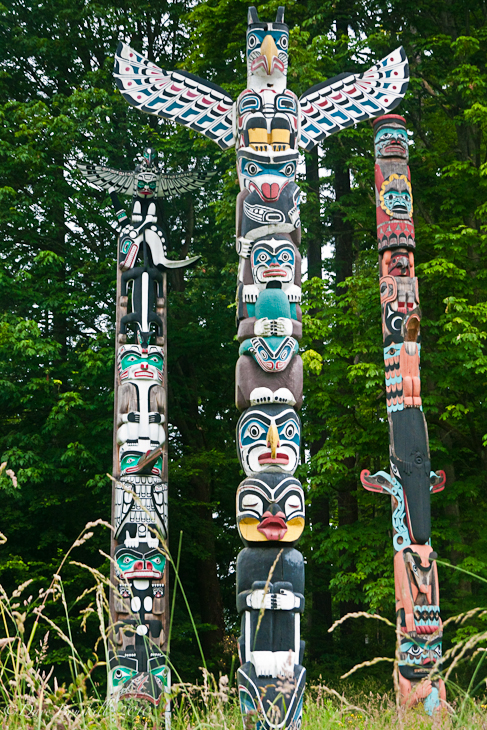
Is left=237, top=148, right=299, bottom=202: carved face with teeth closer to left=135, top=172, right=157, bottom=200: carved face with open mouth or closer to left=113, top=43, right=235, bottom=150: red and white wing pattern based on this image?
left=113, top=43, right=235, bottom=150: red and white wing pattern

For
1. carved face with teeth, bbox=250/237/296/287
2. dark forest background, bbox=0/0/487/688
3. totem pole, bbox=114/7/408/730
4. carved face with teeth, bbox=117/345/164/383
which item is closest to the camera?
totem pole, bbox=114/7/408/730

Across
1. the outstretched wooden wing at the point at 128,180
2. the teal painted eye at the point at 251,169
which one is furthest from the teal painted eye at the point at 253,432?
the outstretched wooden wing at the point at 128,180

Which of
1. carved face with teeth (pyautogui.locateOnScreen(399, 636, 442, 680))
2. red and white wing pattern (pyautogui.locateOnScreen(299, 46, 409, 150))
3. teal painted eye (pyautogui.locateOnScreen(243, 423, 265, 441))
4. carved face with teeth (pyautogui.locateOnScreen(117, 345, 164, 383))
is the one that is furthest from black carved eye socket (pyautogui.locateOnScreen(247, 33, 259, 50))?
carved face with teeth (pyautogui.locateOnScreen(399, 636, 442, 680))

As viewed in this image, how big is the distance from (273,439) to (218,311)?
917cm

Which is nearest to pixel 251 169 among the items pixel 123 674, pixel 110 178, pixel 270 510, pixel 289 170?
pixel 289 170

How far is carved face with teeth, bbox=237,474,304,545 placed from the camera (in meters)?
5.42

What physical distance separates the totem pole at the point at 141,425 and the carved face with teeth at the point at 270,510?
52.9 inches

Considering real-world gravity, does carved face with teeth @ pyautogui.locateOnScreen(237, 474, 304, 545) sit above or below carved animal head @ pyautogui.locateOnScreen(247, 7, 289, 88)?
below

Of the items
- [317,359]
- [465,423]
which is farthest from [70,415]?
[465,423]

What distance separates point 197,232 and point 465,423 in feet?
22.4

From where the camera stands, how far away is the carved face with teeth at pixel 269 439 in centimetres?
571

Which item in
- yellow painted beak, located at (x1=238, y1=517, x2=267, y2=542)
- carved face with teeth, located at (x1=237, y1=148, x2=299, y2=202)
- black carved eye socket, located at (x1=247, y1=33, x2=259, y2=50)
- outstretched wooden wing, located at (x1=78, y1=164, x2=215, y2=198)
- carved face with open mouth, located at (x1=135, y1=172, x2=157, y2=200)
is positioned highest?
black carved eye socket, located at (x1=247, y1=33, x2=259, y2=50)

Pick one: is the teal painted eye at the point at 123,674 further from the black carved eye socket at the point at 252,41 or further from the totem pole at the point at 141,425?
the black carved eye socket at the point at 252,41

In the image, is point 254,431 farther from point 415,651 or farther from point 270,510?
point 415,651
